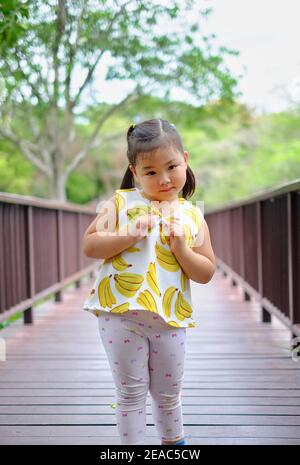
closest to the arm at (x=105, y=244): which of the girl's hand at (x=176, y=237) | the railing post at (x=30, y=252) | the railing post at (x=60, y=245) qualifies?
the girl's hand at (x=176, y=237)

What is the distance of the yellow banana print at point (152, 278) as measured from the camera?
66.2 inches

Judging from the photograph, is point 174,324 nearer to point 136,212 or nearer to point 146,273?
point 146,273

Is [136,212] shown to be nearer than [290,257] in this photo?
Yes

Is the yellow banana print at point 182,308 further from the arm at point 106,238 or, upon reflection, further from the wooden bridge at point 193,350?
the wooden bridge at point 193,350

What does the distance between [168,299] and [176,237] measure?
18 cm

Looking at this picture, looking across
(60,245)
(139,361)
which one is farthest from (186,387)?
(60,245)

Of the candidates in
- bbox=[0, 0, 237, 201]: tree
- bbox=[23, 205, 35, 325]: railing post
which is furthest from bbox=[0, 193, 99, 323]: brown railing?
bbox=[0, 0, 237, 201]: tree

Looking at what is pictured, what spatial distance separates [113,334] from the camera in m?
1.70

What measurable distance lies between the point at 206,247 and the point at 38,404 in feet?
4.42

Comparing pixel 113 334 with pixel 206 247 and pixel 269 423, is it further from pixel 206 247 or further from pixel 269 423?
pixel 269 423

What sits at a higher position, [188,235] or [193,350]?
[188,235]

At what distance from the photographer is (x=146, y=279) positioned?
168 centimetres

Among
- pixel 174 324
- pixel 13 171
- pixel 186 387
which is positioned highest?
pixel 13 171

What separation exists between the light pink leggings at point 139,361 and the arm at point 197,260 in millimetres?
165
